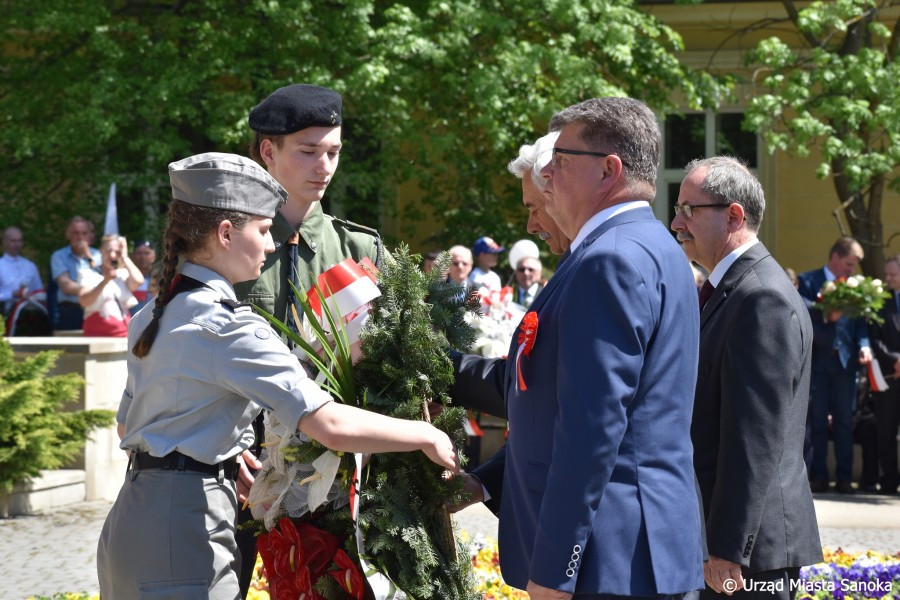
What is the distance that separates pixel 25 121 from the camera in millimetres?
12773

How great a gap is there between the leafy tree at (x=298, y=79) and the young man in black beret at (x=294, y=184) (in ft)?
26.3

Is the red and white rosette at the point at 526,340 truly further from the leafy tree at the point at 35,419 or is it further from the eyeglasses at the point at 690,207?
the leafy tree at the point at 35,419

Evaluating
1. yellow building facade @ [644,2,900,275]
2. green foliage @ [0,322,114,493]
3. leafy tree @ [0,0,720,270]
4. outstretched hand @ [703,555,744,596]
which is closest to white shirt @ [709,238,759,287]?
outstretched hand @ [703,555,744,596]

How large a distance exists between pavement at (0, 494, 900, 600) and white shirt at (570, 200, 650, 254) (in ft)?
14.0

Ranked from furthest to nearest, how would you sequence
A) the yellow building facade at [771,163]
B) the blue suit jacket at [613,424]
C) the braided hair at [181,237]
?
the yellow building facade at [771,163], the braided hair at [181,237], the blue suit jacket at [613,424]

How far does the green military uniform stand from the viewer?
3.59 m

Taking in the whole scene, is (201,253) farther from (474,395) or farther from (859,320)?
(859,320)

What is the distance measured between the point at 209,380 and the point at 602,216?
1.05 meters

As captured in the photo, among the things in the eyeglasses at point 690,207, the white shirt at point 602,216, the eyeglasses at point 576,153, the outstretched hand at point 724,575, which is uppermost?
the eyeglasses at point 576,153

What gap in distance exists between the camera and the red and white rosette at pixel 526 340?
283 centimetres

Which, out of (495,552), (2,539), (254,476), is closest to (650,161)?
(254,476)

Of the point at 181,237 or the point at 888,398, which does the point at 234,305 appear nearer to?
the point at 181,237

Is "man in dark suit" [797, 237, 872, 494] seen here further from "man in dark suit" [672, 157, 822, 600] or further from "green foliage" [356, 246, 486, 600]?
"green foliage" [356, 246, 486, 600]

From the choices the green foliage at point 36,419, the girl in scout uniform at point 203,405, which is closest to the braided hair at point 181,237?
the girl in scout uniform at point 203,405
